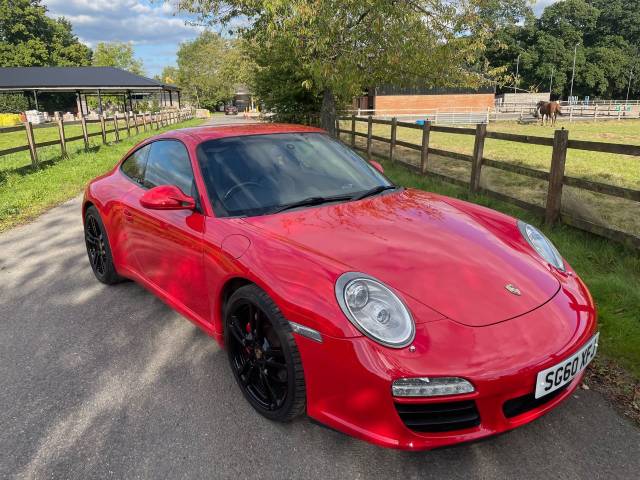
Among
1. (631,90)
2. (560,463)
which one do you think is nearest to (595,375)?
(560,463)

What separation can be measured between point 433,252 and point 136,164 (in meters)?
2.83

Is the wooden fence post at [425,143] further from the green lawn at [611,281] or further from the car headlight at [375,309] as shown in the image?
the car headlight at [375,309]

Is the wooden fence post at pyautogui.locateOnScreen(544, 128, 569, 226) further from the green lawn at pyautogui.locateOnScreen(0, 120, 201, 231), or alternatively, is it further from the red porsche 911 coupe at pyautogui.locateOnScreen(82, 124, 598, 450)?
the green lawn at pyautogui.locateOnScreen(0, 120, 201, 231)

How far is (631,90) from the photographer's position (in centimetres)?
9431

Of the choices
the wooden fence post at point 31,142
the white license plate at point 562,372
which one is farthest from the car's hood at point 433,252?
the wooden fence post at point 31,142

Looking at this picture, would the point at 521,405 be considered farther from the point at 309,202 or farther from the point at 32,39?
the point at 32,39

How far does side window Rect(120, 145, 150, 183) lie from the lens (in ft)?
13.4

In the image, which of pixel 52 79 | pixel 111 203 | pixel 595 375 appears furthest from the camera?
pixel 52 79

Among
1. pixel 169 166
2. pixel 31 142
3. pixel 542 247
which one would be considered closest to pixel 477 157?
pixel 542 247

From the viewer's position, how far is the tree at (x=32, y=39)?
2844 inches

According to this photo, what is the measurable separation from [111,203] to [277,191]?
180 centimetres

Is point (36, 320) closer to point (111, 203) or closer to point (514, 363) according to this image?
point (111, 203)

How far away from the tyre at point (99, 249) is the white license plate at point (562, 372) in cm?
357

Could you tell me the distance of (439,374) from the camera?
6.41ft
